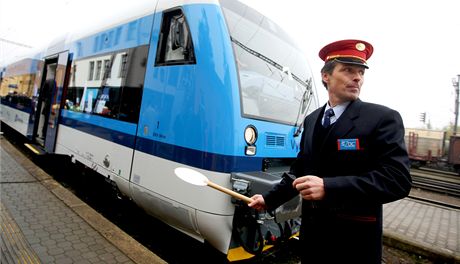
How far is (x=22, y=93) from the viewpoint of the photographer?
9.52m

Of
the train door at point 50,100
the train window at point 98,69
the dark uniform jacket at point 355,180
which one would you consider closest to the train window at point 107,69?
the train window at point 98,69

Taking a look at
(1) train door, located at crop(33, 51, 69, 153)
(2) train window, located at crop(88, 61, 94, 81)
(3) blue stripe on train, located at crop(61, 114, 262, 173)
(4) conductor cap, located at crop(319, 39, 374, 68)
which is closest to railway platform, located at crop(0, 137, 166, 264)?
(3) blue stripe on train, located at crop(61, 114, 262, 173)

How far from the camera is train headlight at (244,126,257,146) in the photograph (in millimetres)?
2896

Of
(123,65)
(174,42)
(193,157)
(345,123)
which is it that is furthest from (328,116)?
(123,65)

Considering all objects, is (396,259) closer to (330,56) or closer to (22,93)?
(330,56)

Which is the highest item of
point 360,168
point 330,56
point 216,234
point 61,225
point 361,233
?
point 330,56

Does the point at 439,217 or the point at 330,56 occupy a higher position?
the point at 330,56

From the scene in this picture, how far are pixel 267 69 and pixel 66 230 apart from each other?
2.97m

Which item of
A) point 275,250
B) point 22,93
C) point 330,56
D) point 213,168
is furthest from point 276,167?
point 22,93

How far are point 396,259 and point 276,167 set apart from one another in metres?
2.43

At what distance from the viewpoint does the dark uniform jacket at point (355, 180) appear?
137cm

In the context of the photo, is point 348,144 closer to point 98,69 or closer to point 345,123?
point 345,123

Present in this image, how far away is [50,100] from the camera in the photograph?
7004mm

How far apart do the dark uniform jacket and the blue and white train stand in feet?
3.36
